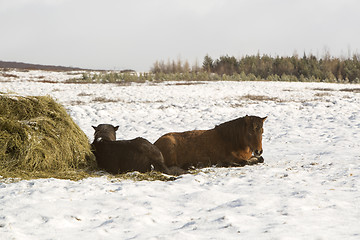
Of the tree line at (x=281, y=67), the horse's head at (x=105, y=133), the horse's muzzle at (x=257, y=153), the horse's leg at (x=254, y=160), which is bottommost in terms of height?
the horse's leg at (x=254, y=160)

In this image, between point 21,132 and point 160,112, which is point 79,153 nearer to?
point 21,132

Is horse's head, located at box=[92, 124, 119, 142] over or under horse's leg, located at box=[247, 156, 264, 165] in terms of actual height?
over

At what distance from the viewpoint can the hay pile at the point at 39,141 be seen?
599 centimetres

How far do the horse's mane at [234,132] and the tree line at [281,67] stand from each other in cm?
2855

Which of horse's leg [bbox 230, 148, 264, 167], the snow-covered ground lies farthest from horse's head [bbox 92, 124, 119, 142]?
horse's leg [bbox 230, 148, 264, 167]

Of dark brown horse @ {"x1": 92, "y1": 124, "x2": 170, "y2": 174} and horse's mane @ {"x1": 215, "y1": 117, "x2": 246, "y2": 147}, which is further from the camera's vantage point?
horse's mane @ {"x1": 215, "y1": 117, "x2": 246, "y2": 147}

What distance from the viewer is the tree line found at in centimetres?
3691

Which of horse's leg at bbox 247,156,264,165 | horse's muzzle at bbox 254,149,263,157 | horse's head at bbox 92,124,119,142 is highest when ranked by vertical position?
horse's head at bbox 92,124,119,142

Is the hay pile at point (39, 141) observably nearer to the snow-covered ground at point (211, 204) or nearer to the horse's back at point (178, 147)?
the snow-covered ground at point (211, 204)

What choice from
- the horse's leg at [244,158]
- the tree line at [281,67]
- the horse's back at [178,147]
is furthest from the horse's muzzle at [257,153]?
the tree line at [281,67]

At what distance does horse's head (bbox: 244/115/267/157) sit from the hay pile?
2986 mm

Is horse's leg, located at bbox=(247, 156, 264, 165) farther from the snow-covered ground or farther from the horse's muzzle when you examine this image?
the snow-covered ground

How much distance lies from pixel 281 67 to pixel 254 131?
3407 centimetres

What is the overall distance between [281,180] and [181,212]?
7.00 feet
